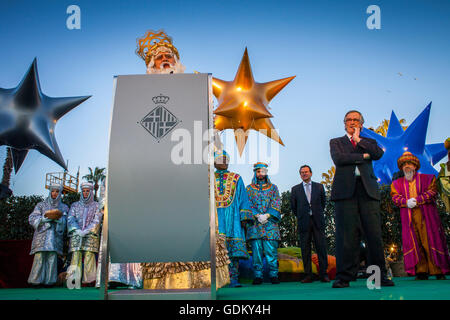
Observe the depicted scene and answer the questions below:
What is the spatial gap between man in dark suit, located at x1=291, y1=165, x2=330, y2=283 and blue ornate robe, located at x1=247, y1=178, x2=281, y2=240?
41 centimetres

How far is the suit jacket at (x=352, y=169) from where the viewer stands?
354 centimetres

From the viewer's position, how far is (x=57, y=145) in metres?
8.05

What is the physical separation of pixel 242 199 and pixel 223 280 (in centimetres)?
193

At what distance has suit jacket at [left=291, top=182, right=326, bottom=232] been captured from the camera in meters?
6.02

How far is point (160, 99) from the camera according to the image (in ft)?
Result: 8.50

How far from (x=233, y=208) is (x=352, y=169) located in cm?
220

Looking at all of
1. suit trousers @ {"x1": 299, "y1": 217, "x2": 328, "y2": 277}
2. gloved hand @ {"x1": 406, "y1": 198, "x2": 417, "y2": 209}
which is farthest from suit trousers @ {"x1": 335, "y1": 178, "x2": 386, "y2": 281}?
suit trousers @ {"x1": 299, "y1": 217, "x2": 328, "y2": 277}

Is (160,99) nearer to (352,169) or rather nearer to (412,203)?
(352,169)

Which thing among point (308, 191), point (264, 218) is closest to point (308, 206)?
point (308, 191)

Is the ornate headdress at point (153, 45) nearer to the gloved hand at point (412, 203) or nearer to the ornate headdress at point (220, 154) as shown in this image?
the ornate headdress at point (220, 154)

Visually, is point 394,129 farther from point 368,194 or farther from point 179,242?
point 179,242

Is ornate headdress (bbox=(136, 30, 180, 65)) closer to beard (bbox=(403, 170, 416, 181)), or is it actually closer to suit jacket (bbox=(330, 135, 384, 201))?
suit jacket (bbox=(330, 135, 384, 201))

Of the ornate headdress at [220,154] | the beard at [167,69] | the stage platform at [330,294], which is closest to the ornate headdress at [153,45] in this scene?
the beard at [167,69]

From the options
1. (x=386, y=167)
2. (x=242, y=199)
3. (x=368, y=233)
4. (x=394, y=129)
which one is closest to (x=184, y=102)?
(x=368, y=233)
